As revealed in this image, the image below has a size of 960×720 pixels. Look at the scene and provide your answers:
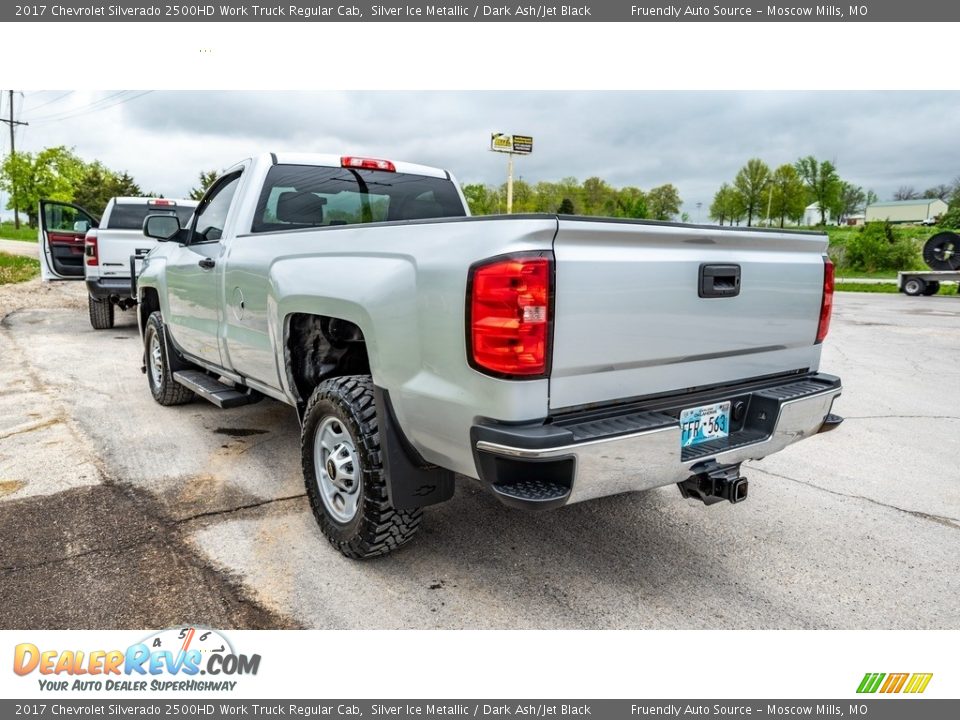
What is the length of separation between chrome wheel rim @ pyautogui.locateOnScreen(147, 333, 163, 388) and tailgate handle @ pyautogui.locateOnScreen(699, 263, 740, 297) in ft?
16.2

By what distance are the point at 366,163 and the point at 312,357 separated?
5.22 feet

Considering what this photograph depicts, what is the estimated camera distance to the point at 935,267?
19828mm

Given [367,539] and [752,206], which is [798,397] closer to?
[367,539]

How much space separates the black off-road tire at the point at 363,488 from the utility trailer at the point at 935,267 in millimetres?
20434

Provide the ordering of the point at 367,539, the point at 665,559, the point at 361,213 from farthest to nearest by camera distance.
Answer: the point at 361,213 < the point at 665,559 < the point at 367,539

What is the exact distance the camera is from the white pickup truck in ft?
32.5

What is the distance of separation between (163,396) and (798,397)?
5.12 m

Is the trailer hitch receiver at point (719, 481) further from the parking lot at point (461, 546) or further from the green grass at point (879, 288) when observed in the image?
the green grass at point (879, 288)

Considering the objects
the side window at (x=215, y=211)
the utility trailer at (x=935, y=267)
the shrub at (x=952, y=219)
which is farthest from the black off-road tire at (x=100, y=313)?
the shrub at (x=952, y=219)

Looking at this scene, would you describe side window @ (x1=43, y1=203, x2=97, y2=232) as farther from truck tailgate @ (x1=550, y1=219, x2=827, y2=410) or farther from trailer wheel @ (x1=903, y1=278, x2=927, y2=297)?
trailer wheel @ (x1=903, y1=278, x2=927, y2=297)

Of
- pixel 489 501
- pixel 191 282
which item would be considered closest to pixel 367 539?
pixel 489 501

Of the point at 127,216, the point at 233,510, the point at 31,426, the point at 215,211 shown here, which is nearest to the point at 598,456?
the point at 233,510

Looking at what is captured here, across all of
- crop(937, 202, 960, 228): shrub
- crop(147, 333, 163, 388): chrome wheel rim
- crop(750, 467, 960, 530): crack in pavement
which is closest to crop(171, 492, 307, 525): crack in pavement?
crop(147, 333, 163, 388): chrome wheel rim

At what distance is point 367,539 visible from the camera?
304 centimetres
